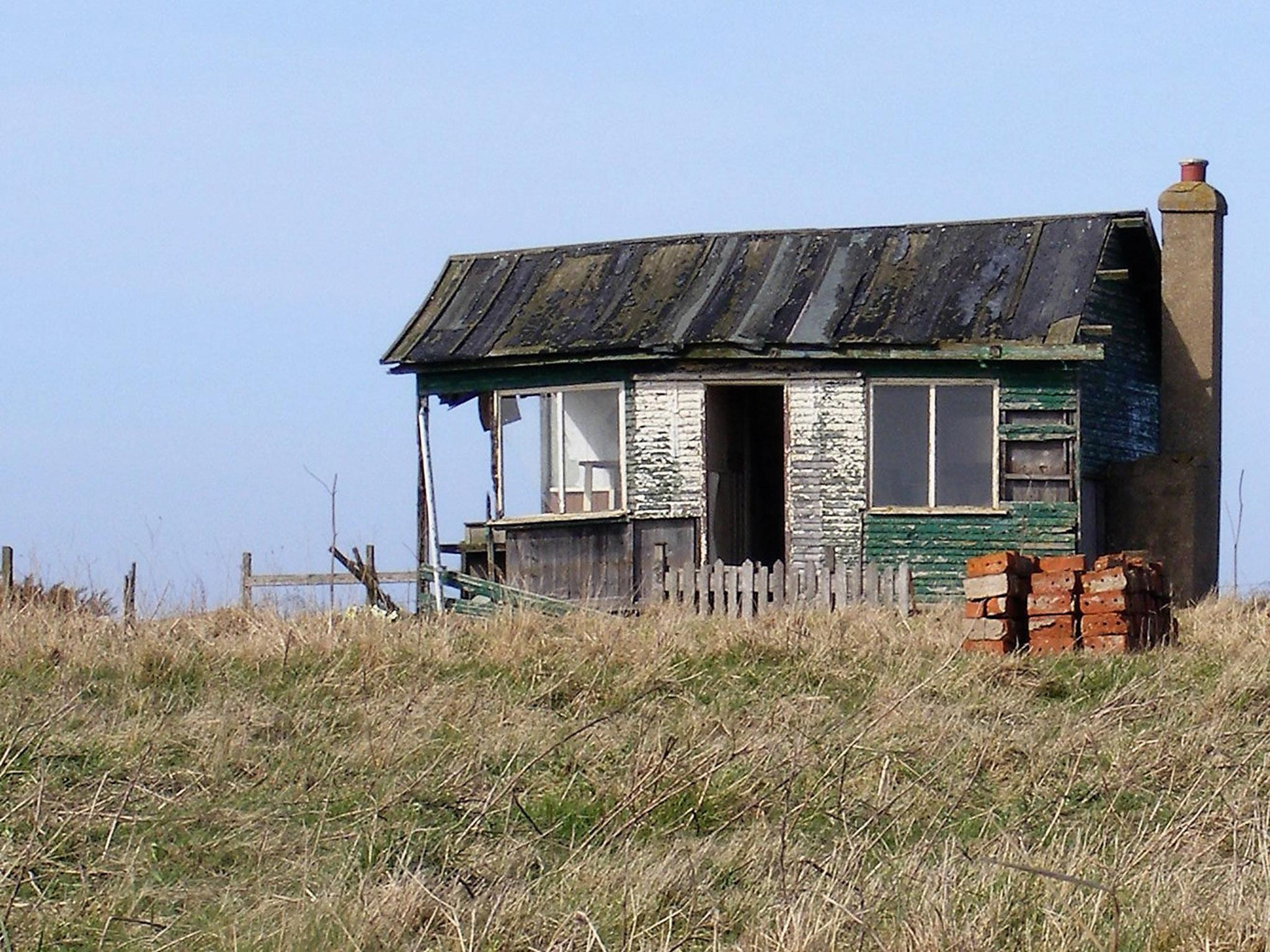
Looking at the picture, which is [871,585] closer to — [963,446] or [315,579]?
[963,446]

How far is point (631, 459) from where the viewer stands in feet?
66.2

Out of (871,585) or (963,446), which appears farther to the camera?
(963,446)

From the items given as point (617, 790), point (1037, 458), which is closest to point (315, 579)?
point (1037, 458)

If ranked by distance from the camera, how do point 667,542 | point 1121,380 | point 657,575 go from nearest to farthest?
point 657,575 < point 667,542 < point 1121,380

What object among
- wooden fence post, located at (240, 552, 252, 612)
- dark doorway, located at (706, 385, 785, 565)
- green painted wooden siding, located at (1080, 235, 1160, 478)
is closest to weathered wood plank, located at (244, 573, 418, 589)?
wooden fence post, located at (240, 552, 252, 612)

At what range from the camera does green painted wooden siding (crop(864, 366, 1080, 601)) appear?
18.8 m

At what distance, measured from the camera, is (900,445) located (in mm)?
19531

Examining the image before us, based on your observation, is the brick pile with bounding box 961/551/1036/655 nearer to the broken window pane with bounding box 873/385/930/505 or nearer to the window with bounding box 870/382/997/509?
the window with bounding box 870/382/997/509

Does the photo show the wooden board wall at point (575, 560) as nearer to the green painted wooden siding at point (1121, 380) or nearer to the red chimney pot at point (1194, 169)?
the green painted wooden siding at point (1121, 380)

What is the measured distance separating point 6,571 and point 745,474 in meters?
9.27

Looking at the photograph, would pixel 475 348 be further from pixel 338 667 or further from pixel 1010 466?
pixel 338 667

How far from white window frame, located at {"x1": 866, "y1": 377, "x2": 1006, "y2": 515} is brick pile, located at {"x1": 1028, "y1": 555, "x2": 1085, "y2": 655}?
226 inches

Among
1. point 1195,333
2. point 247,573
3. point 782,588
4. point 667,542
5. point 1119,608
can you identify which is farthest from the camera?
point 247,573

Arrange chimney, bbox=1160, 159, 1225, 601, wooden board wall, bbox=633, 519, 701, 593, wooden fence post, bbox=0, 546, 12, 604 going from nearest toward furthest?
wooden fence post, bbox=0, 546, 12, 604 → wooden board wall, bbox=633, 519, 701, 593 → chimney, bbox=1160, 159, 1225, 601
